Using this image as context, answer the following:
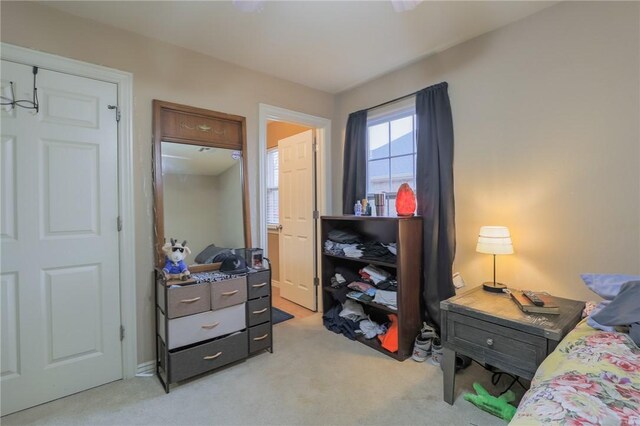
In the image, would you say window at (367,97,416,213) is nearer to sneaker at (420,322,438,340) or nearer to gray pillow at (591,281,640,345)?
sneaker at (420,322,438,340)

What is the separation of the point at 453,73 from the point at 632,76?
1.07 meters

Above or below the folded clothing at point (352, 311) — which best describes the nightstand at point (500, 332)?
above

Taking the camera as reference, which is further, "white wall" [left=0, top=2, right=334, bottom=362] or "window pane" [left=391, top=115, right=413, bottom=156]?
"window pane" [left=391, top=115, right=413, bottom=156]

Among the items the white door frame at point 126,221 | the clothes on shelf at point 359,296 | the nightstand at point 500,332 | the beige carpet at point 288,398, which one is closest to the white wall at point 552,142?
the nightstand at point 500,332

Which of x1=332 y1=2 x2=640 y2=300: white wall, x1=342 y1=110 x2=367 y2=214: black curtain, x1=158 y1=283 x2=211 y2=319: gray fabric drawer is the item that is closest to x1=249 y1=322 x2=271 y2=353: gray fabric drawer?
x1=158 y1=283 x2=211 y2=319: gray fabric drawer

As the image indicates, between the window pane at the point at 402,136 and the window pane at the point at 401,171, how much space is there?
67 millimetres

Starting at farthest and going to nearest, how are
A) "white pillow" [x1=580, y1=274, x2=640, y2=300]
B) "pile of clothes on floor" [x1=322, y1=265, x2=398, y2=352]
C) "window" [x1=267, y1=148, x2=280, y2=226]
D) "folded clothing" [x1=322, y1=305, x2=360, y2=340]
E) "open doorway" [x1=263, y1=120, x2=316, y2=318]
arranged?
"window" [x1=267, y1=148, x2=280, y2=226], "open doorway" [x1=263, y1=120, x2=316, y2=318], "folded clothing" [x1=322, y1=305, x2=360, y2=340], "pile of clothes on floor" [x1=322, y1=265, x2=398, y2=352], "white pillow" [x1=580, y1=274, x2=640, y2=300]

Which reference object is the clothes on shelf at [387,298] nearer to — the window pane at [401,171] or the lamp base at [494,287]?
the lamp base at [494,287]

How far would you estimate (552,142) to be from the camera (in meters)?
1.95

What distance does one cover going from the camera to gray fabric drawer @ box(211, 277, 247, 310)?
2152 millimetres

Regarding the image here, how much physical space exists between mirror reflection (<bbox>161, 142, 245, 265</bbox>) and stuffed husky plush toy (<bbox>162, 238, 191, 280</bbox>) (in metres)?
0.18

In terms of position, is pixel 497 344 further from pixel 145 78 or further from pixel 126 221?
pixel 145 78

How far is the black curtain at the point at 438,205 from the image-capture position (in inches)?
95.4

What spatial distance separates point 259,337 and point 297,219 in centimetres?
155
